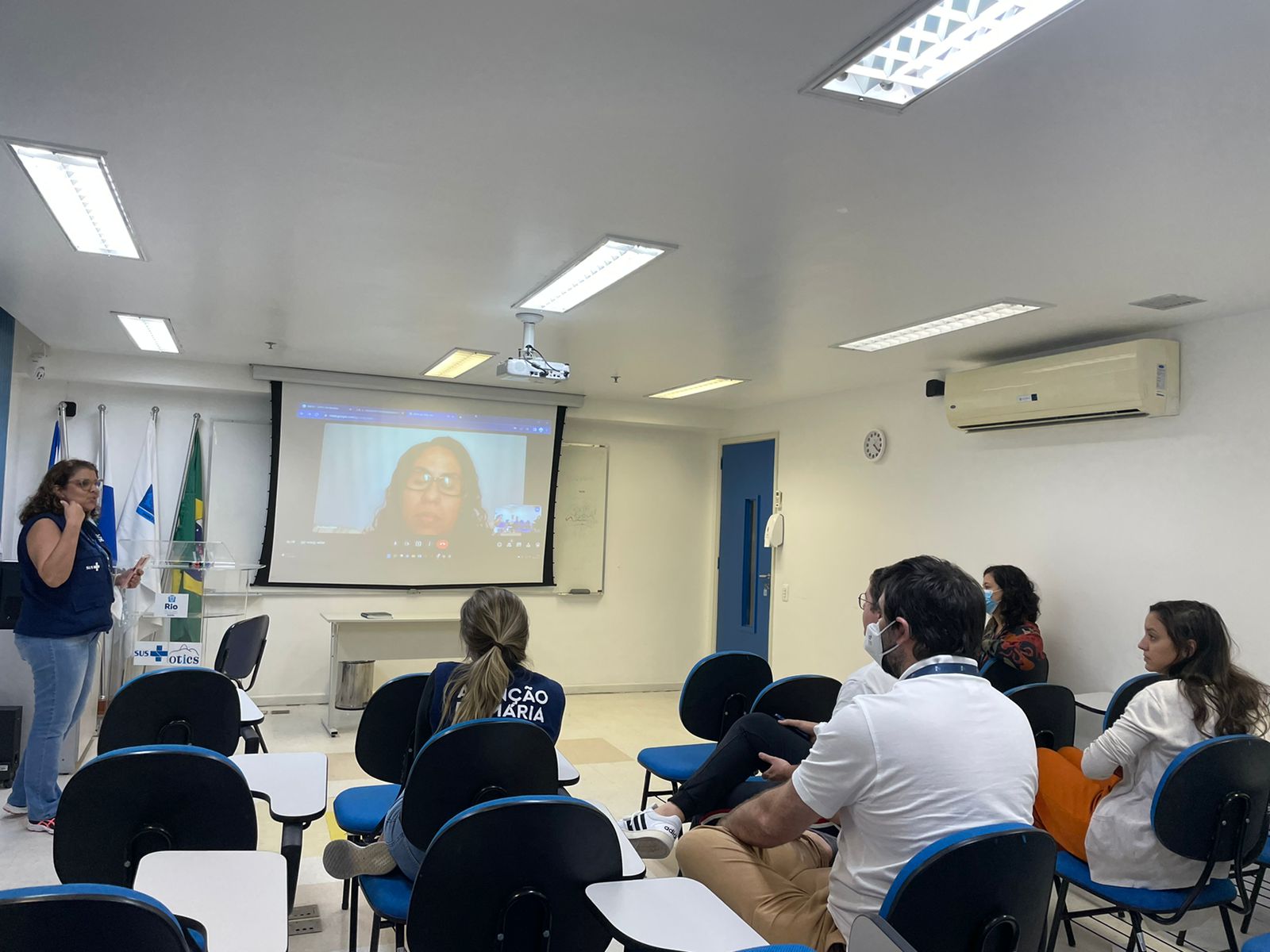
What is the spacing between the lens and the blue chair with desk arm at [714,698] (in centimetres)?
372

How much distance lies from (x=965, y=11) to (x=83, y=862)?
255cm

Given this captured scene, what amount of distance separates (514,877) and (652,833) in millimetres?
761

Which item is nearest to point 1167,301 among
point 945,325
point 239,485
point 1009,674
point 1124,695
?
point 945,325

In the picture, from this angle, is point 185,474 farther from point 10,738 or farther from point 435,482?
point 10,738

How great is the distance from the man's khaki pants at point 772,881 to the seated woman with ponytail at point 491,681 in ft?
1.87

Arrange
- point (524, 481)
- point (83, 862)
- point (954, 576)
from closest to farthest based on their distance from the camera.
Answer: point (83, 862)
point (954, 576)
point (524, 481)

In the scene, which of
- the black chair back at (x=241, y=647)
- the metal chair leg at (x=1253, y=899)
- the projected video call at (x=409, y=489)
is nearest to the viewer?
the metal chair leg at (x=1253, y=899)

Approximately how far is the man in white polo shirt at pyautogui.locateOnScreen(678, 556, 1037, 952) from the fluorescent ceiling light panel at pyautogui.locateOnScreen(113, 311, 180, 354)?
4.54 meters

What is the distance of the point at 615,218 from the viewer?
2990 millimetres

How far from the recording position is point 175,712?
2.84 meters

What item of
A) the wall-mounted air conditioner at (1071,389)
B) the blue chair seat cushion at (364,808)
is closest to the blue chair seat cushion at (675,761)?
the blue chair seat cushion at (364,808)

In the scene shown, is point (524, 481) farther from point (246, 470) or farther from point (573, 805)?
point (573, 805)

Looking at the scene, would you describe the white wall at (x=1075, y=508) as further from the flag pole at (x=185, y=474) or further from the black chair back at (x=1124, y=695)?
the flag pole at (x=185, y=474)

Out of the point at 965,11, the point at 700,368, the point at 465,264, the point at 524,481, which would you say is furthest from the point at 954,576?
the point at 524,481
